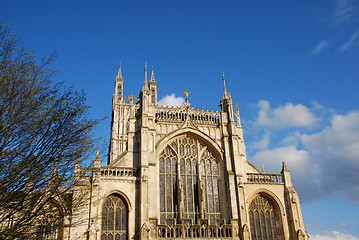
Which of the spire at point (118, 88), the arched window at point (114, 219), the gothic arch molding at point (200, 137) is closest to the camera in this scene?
the arched window at point (114, 219)

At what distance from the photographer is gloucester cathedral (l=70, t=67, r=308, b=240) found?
869 inches

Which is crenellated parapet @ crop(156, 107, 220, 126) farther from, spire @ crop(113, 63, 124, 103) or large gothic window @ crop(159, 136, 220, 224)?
spire @ crop(113, 63, 124, 103)

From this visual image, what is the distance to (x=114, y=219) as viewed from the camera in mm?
22125

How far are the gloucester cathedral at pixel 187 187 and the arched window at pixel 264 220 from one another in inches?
2.7

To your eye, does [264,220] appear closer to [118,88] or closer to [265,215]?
[265,215]

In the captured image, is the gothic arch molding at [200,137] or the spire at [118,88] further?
the spire at [118,88]

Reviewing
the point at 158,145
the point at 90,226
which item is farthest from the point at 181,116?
the point at 90,226

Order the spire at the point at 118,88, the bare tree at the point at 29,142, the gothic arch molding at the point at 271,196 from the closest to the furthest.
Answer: the bare tree at the point at 29,142
the gothic arch molding at the point at 271,196
the spire at the point at 118,88

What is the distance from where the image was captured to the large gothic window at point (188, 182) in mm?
23562

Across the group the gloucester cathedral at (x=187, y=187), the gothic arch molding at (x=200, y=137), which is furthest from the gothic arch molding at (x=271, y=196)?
the gothic arch molding at (x=200, y=137)

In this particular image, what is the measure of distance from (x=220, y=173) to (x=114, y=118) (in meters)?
32.9

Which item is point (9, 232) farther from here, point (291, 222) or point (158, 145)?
point (291, 222)

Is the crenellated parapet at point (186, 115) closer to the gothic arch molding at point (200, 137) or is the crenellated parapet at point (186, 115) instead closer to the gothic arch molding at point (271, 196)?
the gothic arch molding at point (200, 137)

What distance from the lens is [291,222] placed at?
979 inches
